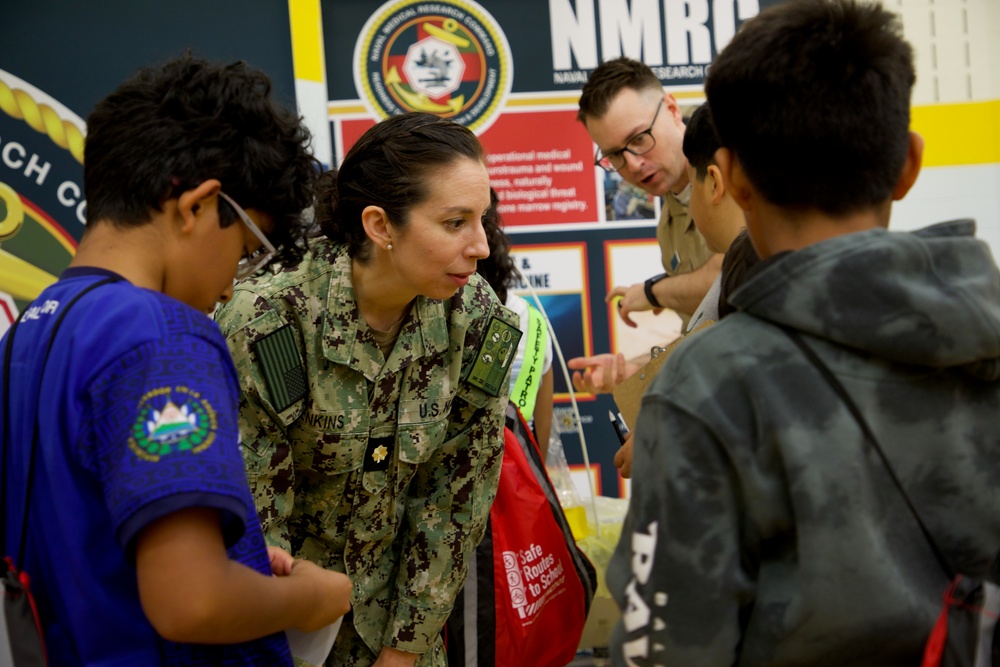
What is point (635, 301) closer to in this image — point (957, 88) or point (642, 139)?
point (642, 139)

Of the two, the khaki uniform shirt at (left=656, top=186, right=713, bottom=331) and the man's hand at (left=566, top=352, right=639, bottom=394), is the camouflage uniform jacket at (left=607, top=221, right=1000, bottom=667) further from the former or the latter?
the khaki uniform shirt at (left=656, top=186, right=713, bottom=331)

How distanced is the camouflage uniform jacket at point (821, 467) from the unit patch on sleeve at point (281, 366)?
991mm

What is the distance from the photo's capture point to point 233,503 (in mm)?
1061

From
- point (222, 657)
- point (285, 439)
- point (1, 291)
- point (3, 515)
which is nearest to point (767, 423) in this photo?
point (222, 657)

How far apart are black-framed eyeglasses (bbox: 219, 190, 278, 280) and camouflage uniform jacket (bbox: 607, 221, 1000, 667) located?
1.88ft

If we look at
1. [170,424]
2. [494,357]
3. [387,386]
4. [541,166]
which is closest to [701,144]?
[494,357]

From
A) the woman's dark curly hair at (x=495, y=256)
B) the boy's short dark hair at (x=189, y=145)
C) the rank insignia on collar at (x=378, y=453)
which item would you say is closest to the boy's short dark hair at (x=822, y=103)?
the boy's short dark hair at (x=189, y=145)

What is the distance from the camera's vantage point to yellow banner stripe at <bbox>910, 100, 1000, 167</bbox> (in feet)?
14.3

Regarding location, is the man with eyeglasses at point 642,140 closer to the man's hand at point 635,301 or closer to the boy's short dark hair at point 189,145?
the man's hand at point 635,301

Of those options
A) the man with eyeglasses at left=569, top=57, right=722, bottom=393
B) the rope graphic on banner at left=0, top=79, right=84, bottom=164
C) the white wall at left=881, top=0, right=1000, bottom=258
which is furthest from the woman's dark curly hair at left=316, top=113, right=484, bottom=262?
the white wall at left=881, top=0, right=1000, bottom=258

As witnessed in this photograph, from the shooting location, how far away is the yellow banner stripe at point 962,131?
14.3 feet

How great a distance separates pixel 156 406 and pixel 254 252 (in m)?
0.37

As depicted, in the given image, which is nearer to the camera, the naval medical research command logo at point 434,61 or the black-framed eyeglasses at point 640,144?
the black-framed eyeglasses at point 640,144

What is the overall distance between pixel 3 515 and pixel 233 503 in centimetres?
30
